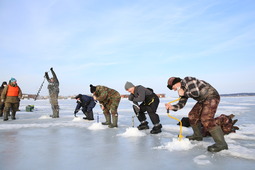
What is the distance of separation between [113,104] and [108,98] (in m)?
0.27

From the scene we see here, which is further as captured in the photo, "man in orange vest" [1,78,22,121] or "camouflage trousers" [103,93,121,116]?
"man in orange vest" [1,78,22,121]

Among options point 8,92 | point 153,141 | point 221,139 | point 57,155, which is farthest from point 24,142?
point 8,92

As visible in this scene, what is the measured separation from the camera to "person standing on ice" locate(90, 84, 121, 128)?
20.3 feet

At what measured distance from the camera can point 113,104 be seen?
626 cm

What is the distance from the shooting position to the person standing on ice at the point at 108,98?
617 centimetres

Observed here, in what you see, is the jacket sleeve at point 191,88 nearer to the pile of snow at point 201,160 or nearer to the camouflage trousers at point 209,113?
the camouflage trousers at point 209,113

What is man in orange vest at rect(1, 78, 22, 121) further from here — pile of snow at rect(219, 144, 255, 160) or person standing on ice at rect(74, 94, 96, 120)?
pile of snow at rect(219, 144, 255, 160)

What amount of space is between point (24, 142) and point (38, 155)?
47.4 inches

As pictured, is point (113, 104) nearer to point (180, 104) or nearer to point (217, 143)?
point (180, 104)

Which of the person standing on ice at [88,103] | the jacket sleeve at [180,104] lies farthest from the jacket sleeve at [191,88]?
the person standing on ice at [88,103]

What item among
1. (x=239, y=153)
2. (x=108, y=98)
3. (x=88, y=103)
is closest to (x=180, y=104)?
(x=239, y=153)

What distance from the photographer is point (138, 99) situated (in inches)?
198

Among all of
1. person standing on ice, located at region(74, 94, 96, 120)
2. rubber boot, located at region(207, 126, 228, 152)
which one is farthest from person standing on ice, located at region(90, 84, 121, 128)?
rubber boot, located at region(207, 126, 228, 152)

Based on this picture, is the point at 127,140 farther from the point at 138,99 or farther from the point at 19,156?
the point at 19,156
